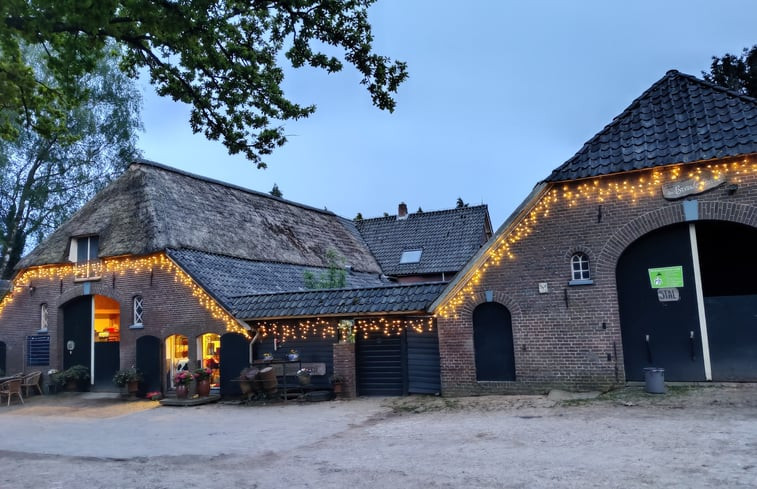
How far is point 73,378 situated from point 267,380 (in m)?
8.08

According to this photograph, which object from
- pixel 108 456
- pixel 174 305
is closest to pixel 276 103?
pixel 108 456

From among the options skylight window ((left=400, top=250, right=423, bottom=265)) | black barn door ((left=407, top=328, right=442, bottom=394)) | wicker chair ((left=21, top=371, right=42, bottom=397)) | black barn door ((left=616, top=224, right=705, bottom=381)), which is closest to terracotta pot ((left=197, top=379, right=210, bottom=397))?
black barn door ((left=407, top=328, right=442, bottom=394))

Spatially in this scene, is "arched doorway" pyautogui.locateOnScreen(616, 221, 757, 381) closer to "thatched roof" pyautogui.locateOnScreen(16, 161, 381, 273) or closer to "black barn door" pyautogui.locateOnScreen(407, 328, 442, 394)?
"black barn door" pyautogui.locateOnScreen(407, 328, 442, 394)

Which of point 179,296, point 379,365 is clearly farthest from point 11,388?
point 379,365

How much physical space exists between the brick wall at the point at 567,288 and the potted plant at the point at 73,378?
12.8m

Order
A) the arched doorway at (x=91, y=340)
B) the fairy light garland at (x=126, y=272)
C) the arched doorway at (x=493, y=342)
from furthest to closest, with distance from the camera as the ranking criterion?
the arched doorway at (x=91, y=340)
the fairy light garland at (x=126, y=272)
the arched doorway at (x=493, y=342)

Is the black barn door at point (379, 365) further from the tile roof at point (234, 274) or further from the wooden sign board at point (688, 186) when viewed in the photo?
the wooden sign board at point (688, 186)

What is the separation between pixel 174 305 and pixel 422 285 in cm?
796

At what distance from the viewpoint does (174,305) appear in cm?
1772

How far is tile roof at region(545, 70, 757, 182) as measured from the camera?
12.0m

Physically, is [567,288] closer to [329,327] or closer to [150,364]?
[329,327]

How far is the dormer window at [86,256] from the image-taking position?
64.4 ft

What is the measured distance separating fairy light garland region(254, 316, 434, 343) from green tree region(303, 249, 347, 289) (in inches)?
206

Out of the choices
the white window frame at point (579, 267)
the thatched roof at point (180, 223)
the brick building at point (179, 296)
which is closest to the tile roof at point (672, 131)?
the white window frame at point (579, 267)
